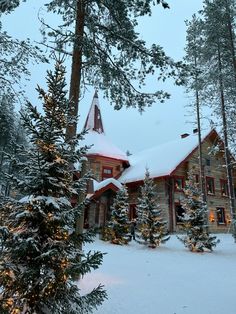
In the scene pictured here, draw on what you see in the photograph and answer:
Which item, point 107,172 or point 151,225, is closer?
point 151,225

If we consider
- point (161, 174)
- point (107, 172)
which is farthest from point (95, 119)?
point (161, 174)

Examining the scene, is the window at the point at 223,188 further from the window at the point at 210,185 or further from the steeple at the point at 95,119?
the steeple at the point at 95,119

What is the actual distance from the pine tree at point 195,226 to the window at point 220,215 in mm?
11825

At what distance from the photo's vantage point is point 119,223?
1664cm

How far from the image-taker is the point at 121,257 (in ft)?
40.8

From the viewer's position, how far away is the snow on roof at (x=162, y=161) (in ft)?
77.3

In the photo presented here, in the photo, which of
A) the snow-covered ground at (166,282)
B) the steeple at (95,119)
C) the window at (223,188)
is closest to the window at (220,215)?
the window at (223,188)

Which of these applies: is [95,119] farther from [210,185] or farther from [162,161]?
[210,185]

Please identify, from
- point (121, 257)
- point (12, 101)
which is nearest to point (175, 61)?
point (12, 101)

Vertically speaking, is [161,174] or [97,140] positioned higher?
[97,140]

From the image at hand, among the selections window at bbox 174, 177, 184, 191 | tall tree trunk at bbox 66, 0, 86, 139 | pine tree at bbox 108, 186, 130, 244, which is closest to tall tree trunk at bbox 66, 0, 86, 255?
tall tree trunk at bbox 66, 0, 86, 139

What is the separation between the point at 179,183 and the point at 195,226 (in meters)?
10.0

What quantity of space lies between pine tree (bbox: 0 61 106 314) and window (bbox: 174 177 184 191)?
20.1 metres

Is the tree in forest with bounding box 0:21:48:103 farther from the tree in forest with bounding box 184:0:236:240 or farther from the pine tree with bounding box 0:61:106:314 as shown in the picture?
the tree in forest with bounding box 184:0:236:240
